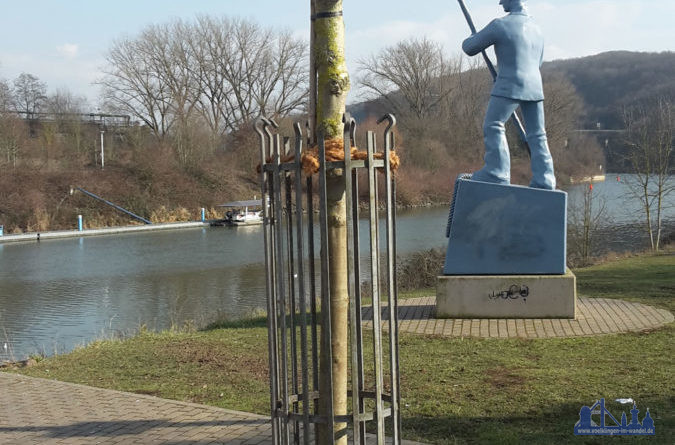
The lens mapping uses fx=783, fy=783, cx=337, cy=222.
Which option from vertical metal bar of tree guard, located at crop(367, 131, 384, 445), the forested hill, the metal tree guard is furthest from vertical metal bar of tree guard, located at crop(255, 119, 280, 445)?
the forested hill

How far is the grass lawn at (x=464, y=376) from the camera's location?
18.9ft

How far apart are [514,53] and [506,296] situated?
3.19 m

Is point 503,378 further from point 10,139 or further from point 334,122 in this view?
point 10,139

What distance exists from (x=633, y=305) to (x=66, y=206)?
115 feet

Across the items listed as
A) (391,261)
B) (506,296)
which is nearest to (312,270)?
(391,261)

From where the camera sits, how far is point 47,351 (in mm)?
11531

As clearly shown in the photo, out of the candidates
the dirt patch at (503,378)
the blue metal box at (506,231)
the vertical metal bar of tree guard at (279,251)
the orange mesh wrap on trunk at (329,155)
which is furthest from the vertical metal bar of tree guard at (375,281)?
the blue metal box at (506,231)

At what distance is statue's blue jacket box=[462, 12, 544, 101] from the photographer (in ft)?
33.9

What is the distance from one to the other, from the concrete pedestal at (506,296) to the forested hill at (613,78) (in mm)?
109126

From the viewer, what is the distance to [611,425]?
5594 mm

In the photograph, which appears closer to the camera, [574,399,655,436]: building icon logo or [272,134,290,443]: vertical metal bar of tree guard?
[272,134,290,443]: vertical metal bar of tree guard

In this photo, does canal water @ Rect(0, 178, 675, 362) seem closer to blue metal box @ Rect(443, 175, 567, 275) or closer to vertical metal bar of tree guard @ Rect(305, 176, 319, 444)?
blue metal box @ Rect(443, 175, 567, 275)

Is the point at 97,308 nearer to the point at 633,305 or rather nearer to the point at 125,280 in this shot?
the point at 125,280

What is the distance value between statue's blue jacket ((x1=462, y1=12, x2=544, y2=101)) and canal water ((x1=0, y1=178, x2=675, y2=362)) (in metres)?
5.53
